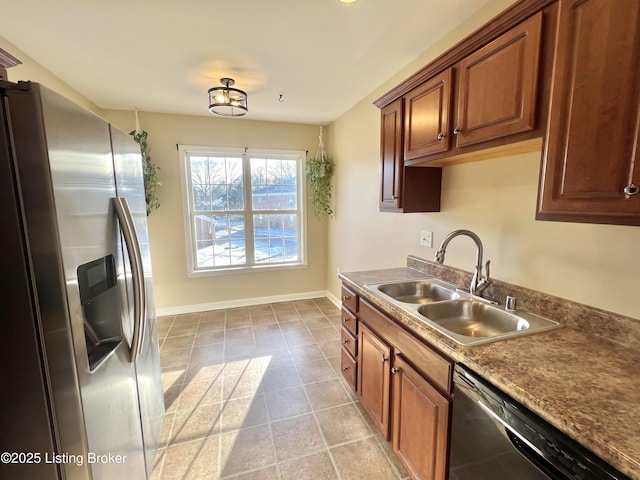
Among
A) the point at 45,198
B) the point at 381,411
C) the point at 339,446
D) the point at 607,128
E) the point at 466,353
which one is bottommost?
the point at 339,446

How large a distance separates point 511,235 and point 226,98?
2535 millimetres

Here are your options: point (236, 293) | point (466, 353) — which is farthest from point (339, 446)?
point (236, 293)

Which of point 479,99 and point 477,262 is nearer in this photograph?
point 479,99

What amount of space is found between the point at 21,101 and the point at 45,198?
27cm

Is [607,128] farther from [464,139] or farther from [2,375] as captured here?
[2,375]

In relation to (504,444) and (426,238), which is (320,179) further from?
(504,444)

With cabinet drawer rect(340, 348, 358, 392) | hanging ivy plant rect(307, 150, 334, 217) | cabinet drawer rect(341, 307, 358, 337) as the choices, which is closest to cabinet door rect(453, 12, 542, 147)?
cabinet drawer rect(341, 307, 358, 337)

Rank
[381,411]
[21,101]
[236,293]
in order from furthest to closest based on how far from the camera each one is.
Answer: [236,293] → [381,411] → [21,101]

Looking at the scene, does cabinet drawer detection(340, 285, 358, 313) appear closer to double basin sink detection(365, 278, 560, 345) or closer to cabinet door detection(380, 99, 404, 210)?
double basin sink detection(365, 278, 560, 345)

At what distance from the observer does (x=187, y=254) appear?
3.85 meters

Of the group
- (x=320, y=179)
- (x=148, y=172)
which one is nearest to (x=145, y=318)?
(x=148, y=172)

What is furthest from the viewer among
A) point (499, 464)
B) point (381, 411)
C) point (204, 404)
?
point (204, 404)

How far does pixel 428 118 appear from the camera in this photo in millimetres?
1668

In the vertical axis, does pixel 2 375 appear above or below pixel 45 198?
below
